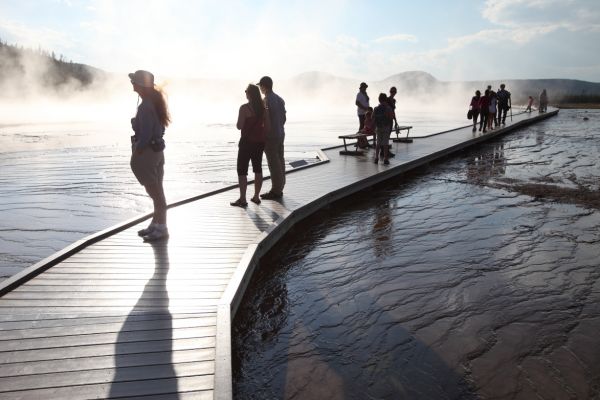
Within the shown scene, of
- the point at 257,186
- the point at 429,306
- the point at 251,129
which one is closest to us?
the point at 429,306

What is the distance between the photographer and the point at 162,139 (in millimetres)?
5203

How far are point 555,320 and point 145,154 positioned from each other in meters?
4.40

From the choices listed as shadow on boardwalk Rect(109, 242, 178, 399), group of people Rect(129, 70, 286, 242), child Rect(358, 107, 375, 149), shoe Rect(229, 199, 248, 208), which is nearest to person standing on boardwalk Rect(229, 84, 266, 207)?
group of people Rect(129, 70, 286, 242)

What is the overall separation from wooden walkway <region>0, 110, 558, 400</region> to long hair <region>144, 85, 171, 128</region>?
1.44 meters

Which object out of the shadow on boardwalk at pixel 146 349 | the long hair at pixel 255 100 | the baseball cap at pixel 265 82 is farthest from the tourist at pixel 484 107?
the shadow on boardwalk at pixel 146 349

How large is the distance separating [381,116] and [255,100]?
4.61 metres

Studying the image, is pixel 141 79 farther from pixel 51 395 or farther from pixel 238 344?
pixel 51 395

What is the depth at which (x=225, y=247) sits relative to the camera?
17.4ft

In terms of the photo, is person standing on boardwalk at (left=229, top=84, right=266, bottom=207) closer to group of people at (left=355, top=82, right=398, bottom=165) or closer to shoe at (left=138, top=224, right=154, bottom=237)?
shoe at (left=138, top=224, right=154, bottom=237)

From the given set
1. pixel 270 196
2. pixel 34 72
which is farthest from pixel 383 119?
pixel 34 72

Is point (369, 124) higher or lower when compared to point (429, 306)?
higher

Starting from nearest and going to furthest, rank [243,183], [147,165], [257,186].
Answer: [147,165]
[243,183]
[257,186]

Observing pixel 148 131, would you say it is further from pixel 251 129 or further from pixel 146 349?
pixel 146 349

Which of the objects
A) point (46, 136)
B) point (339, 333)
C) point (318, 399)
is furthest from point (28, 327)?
point (46, 136)
